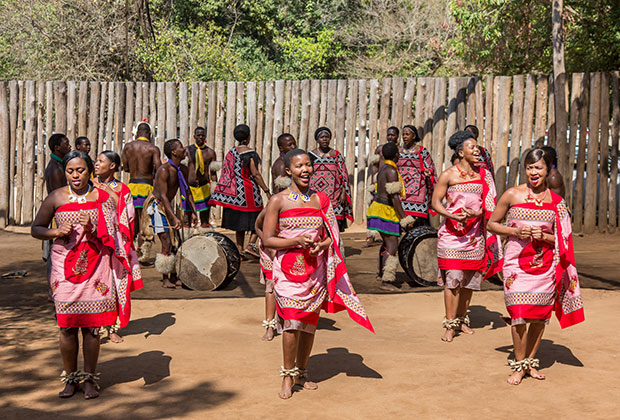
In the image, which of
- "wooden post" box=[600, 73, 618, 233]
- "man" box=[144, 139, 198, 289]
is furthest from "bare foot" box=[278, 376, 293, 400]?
"wooden post" box=[600, 73, 618, 233]

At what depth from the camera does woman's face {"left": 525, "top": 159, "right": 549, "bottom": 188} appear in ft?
18.5

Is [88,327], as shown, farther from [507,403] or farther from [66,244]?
[507,403]

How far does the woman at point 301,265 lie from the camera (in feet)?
17.3

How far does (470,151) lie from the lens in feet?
22.3

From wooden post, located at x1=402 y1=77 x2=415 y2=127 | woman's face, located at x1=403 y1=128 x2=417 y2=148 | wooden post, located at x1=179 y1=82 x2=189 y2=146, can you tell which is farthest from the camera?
wooden post, located at x1=179 y1=82 x2=189 y2=146

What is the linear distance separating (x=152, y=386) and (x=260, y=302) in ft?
9.54

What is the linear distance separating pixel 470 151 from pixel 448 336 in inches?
66.3

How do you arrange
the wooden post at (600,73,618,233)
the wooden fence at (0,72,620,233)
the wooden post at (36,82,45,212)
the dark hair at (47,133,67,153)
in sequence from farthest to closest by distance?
1. the wooden post at (36,82,45,212)
2. the wooden fence at (0,72,620,233)
3. the wooden post at (600,73,618,233)
4. the dark hair at (47,133,67,153)

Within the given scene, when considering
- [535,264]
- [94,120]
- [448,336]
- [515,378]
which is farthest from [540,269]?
[94,120]

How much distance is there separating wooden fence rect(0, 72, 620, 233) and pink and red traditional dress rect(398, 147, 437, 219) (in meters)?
2.97

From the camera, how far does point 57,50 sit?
21859mm

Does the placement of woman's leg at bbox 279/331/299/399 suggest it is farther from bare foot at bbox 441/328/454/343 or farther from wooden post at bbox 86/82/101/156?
wooden post at bbox 86/82/101/156

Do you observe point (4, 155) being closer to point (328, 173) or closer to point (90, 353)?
point (328, 173)

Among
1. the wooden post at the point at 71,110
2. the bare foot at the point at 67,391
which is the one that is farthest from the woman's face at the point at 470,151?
the wooden post at the point at 71,110
